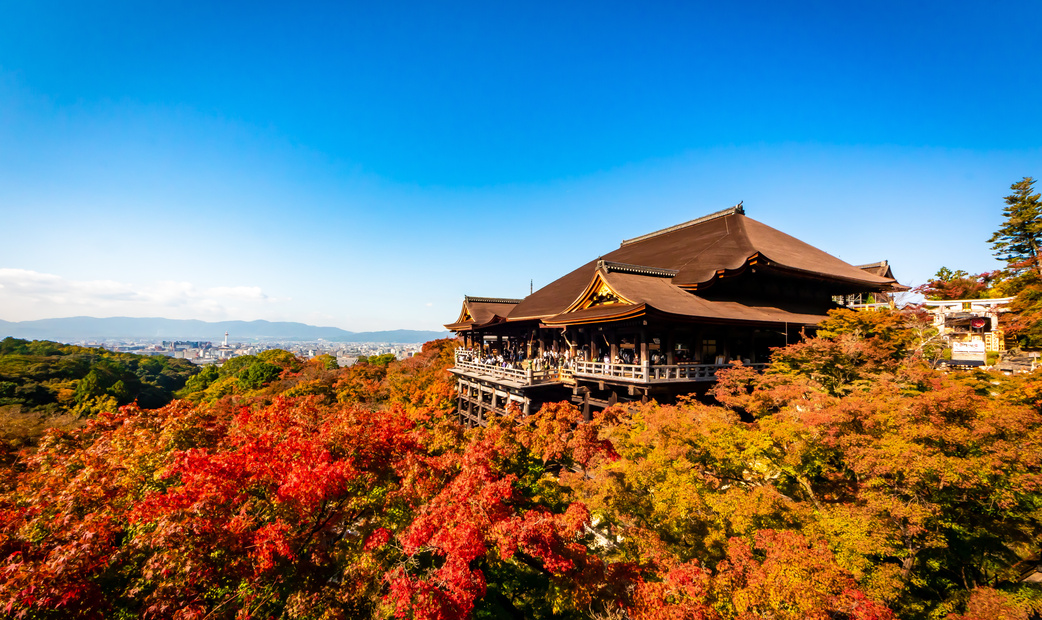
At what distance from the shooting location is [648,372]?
1306 centimetres

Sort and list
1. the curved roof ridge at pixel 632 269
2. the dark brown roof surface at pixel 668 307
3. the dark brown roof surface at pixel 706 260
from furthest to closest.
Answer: the dark brown roof surface at pixel 706 260
the curved roof ridge at pixel 632 269
the dark brown roof surface at pixel 668 307

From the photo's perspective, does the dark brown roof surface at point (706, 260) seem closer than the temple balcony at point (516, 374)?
No

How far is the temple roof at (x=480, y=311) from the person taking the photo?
951 inches

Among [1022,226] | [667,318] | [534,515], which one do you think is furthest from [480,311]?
[1022,226]

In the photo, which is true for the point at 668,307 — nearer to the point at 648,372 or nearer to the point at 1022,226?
the point at 648,372

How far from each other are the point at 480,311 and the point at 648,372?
14.0 metres

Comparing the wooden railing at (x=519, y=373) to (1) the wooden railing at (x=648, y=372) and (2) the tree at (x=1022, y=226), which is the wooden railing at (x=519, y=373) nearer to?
(1) the wooden railing at (x=648, y=372)

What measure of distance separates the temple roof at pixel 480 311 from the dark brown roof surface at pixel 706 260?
1630 millimetres

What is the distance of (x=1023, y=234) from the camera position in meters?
25.1

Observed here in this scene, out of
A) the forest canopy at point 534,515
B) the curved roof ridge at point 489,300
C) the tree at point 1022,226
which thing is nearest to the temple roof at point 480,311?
the curved roof ridge at point 489,300

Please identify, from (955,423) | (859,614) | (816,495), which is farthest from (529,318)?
(859,614)

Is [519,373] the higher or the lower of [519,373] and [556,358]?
the lower

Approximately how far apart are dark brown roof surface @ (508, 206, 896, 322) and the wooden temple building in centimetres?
10

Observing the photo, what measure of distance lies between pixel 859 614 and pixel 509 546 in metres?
3.71
